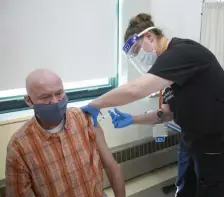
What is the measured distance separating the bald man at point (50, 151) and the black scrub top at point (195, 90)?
1.66 feet

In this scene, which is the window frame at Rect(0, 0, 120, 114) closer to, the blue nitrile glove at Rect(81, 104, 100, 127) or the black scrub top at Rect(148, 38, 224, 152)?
the blue nitrile glove at Rect(81, 104, 100, 127)

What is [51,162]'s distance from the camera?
137cm

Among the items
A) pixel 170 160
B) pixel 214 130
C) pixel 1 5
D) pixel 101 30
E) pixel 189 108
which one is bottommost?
pixel 170 160

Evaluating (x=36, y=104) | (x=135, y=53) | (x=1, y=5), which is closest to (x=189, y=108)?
(x=135, y=53)

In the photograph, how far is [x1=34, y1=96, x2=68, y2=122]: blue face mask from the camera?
134cm

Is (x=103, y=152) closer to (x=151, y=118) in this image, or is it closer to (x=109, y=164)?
(x=109, y=164)

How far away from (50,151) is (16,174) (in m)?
0.20

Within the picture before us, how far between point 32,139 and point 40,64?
0.81 m

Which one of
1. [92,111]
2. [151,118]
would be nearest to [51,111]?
[92,111]

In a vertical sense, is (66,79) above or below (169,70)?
below

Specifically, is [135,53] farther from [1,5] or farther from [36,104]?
[1,5]

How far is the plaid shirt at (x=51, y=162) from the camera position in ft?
4.40

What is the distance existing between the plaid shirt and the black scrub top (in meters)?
0.54

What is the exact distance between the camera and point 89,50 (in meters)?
2.21
